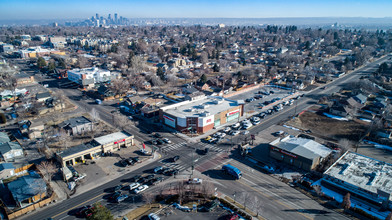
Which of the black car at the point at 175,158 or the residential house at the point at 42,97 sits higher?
the residential house at the point at 42,97

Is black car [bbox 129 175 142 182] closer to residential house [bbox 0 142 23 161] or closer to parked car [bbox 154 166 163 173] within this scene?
parked car [bbox 154 166 163 173]

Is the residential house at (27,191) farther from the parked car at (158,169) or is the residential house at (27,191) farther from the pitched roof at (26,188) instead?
the parked car at (158,169)

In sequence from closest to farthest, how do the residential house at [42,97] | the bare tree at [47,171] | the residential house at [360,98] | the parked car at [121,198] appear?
the parked car at [121,198] → the bare tree at [47,171] → the residential house at [42,97] → the residential house at [360,98]

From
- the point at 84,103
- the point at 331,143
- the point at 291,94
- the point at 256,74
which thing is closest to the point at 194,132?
the point at 331,143

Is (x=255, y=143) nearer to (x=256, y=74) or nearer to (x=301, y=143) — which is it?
(x=301, y=143)

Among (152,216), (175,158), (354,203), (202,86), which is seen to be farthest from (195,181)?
(202,86)

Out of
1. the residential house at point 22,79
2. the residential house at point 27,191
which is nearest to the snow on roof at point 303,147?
the residential house at point 27,191

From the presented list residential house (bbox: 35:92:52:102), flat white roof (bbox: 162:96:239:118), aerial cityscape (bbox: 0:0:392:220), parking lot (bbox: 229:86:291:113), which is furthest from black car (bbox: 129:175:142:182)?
residential house (bbox: 35:92:52:102)
